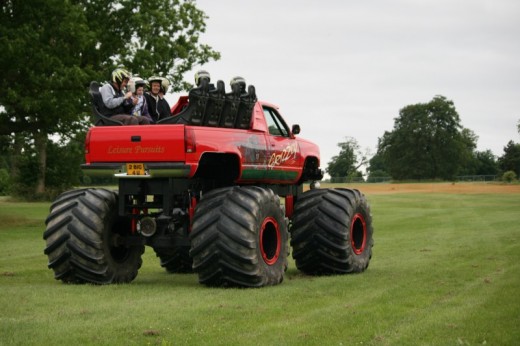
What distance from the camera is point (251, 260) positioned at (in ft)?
38.0

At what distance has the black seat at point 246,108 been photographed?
43.4ft

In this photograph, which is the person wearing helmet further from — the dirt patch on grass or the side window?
the dirt patch on grass

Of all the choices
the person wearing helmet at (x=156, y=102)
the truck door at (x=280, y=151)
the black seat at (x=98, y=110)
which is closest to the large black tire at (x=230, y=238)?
the truck door at (x=280, y=151)

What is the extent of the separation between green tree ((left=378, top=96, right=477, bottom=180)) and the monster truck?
12110cm

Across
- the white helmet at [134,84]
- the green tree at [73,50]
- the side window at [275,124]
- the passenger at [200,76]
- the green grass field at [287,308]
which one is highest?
the green tree at [73,50]

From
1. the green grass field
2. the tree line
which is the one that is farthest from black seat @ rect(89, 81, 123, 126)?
the tree line

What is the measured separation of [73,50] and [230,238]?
70.9 ft

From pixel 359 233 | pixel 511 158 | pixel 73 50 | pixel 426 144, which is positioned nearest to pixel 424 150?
pixel 426 144

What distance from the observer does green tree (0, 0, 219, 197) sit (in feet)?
97.1

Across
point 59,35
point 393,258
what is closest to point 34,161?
point 59,35

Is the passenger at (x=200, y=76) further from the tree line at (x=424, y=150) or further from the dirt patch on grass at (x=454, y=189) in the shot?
the tree line at (x=424, y=150)

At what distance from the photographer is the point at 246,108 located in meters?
13.3

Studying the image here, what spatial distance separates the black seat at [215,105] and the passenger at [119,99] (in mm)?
1048

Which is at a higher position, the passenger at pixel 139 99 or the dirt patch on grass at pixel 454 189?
the passenger at pixel 139 99
